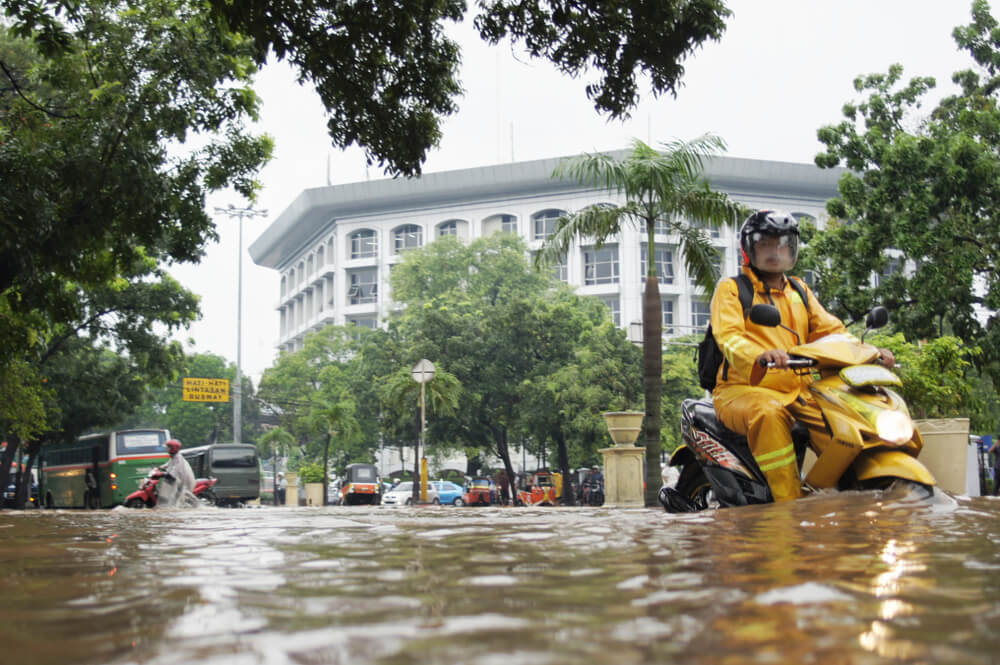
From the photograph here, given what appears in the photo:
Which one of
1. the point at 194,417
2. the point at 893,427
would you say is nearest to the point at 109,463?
the point at 893,427

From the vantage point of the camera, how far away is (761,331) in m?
5.37

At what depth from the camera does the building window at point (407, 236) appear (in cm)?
7712

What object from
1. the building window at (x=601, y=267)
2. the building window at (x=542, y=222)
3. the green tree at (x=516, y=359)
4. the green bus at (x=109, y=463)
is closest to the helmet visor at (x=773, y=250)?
the green bus at (x=109, y=463)

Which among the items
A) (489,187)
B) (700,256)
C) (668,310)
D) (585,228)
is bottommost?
(700,256)

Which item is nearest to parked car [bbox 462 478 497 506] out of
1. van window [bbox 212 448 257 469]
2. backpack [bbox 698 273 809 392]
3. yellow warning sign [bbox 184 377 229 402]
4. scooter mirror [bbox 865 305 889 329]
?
van window [bbox 212 448 257 469]

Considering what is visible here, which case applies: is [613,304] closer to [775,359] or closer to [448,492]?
[448,492]

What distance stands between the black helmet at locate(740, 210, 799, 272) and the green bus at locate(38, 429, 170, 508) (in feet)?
99.4

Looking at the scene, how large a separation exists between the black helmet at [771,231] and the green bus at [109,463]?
→ 3029 cm

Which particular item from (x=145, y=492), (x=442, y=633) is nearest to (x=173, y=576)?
(x=442, y=633)

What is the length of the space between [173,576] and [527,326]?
37.2 meters

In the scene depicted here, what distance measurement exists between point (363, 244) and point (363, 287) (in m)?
3.24

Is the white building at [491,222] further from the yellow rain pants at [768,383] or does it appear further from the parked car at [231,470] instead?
the yellow rain pants at [768,383]

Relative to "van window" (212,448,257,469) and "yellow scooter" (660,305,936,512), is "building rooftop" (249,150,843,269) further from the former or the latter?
"yellow scooter" (660,305,936,512)

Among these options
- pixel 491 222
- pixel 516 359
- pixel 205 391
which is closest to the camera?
pixel 516 359
